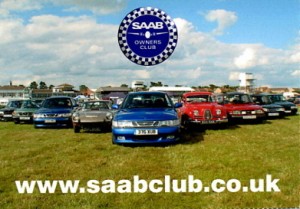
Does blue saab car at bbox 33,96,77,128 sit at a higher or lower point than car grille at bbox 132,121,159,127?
lower

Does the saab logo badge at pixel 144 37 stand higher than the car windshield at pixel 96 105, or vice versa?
the saab logo badge at pixel 144 37

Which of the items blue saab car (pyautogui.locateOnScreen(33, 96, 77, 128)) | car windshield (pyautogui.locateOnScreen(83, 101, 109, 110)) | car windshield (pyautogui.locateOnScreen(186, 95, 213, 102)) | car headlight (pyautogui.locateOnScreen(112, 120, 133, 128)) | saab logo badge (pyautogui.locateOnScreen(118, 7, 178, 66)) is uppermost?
saab logo badge (pyautogui.locateOnScreen(118, 7, 178, 66))

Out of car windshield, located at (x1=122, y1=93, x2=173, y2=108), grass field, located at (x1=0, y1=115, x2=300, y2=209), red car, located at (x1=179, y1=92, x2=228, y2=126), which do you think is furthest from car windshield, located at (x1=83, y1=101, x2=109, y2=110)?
car windshield, located at (x1=122, y1=93, x2=173, y2=108)

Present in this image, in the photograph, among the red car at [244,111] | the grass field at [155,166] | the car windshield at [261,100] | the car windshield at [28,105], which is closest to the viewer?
the grass field at [155,166]

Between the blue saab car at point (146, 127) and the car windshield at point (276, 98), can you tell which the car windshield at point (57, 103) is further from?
the car windshield at point (276, 98)

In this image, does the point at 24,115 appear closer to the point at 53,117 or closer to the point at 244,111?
the point at 53,117

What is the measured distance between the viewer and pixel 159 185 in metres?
5.16

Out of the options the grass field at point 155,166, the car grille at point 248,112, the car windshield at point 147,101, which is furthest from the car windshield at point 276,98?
the car windshield at point 147,101

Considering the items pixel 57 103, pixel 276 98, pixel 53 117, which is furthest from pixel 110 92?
pixel 53 117

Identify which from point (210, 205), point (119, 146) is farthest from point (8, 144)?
point (210, 205)

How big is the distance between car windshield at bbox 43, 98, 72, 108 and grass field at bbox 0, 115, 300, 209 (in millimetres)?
4180

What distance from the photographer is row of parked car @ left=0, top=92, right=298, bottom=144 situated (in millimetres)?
8445

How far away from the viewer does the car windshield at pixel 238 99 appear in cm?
1516

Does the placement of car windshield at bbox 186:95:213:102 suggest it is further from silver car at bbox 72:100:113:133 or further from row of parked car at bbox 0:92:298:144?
silver car at bbox 72:100:113:133
